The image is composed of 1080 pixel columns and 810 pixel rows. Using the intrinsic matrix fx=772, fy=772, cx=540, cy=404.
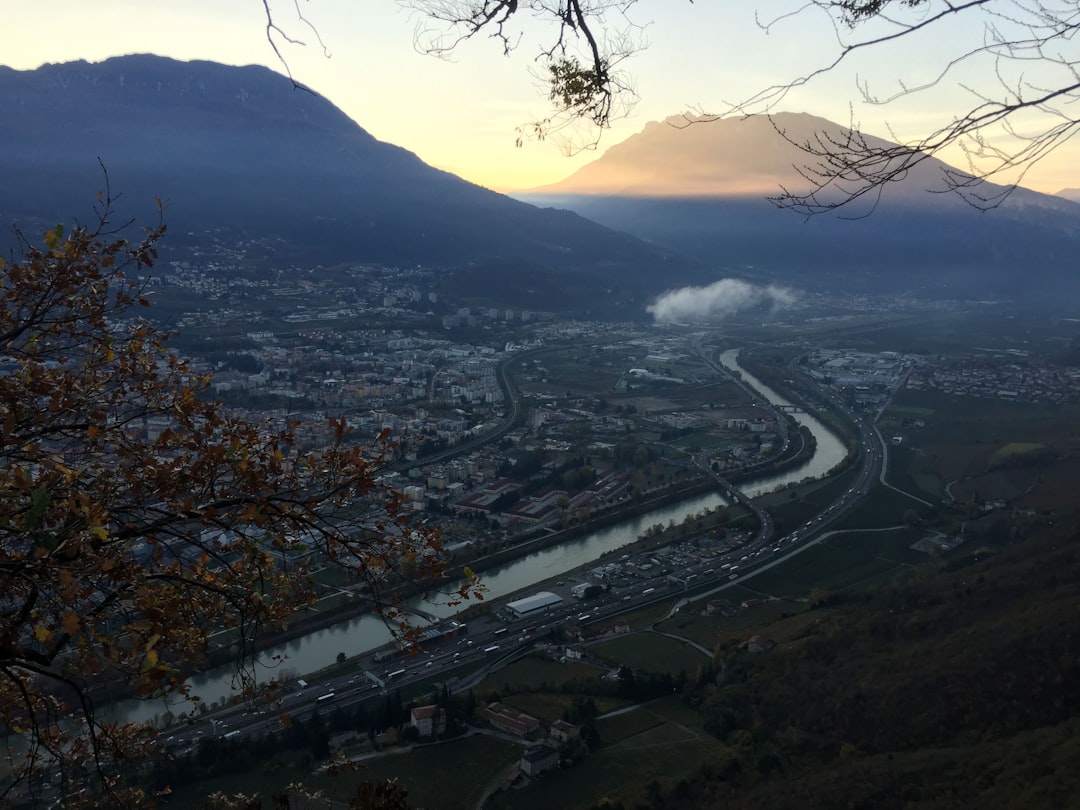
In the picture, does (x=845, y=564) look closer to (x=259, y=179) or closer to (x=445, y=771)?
(x=445, y=771)

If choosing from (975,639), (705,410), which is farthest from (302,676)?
(705,410)

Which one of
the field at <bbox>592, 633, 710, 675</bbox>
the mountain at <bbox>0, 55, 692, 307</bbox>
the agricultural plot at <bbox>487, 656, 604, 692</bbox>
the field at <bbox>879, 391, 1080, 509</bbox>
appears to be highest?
the mountain at <bbox>0, 55, 692, 307</bbox>

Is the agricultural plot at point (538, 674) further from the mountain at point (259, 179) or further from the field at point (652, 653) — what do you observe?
the mountain at point (259, 179)

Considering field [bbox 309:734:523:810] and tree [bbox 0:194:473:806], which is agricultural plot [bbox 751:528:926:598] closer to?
field [bbox 309:734:523:810]

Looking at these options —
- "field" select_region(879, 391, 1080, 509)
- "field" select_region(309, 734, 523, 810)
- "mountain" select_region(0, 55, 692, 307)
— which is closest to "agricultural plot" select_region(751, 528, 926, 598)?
"field" select_region(879, 391, 1080, 509)

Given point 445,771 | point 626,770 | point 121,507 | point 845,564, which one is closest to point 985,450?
point 845,564

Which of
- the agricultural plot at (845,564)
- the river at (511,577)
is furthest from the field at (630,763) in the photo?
the agricultural plot at (845,564)
